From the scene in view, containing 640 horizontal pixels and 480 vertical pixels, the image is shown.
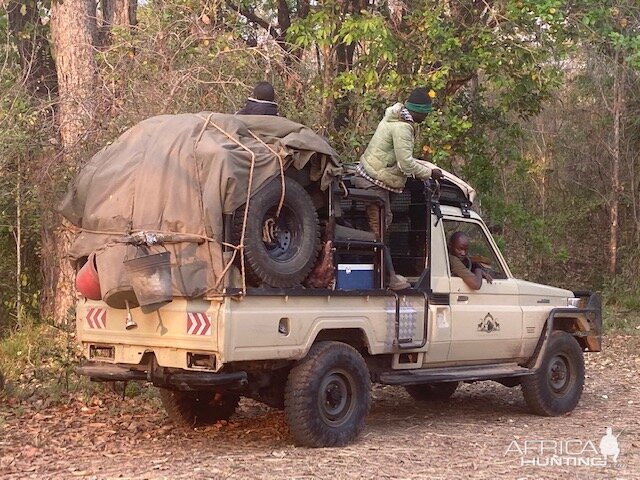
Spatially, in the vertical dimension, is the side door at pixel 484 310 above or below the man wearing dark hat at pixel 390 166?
below

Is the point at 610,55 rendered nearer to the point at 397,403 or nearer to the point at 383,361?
the point at 397,403

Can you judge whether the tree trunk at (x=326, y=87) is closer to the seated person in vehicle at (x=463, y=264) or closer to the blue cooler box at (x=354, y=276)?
the seated person in vehicle at (x=463, y=264)

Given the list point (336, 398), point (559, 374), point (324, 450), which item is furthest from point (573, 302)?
point (324, 450)

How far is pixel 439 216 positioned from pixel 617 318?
1011cm

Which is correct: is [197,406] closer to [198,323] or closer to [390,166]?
[198,323]

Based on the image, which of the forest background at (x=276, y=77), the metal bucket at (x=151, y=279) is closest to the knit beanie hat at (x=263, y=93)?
the forest background at (x=276, y=77)

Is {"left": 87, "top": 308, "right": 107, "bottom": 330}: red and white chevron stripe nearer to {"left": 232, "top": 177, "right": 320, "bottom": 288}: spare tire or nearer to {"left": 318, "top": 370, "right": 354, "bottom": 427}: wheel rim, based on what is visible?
{"left": 232, "top": 177, "right": 320, "bottom": 288}: spare tire

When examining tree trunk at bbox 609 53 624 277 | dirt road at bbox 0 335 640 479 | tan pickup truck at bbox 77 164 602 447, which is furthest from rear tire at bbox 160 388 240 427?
tree trunk at bbox 609 53 624 277

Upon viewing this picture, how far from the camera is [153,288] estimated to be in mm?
6910

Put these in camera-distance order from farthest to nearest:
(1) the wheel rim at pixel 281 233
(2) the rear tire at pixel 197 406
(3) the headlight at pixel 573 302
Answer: (3) the headlight at pixel 573 302
(2) the rear tire at pixel 197 406
(1) the wheel rim at pixel 281 233

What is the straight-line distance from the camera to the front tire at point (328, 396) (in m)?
7.37

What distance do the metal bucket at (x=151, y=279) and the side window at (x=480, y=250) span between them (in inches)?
128

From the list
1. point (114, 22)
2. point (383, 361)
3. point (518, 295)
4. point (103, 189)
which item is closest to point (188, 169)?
point (103, 189)

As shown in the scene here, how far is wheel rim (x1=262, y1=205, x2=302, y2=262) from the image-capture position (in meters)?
7.34
